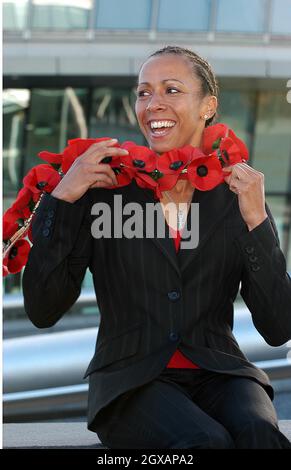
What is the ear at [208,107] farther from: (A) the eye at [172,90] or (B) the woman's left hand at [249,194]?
(B) the woman's left hand at [249,194]

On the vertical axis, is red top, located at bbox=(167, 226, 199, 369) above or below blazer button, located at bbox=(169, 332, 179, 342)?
below

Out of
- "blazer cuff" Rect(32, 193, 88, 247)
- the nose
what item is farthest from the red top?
the nose

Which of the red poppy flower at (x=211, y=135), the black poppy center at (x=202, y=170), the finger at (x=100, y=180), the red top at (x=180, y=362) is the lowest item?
the red top at (x=180, y=362)

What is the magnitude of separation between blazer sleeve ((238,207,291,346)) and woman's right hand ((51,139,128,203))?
0.47 m

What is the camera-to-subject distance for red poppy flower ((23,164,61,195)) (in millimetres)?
2873

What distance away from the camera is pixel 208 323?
2709mm

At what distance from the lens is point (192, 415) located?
242 centimetres

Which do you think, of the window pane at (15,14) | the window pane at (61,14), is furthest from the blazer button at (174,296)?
the window pane at (15,14)

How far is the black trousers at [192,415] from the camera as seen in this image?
2.37 meters

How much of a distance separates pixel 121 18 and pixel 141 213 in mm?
11099

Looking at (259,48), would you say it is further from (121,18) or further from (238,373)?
(238,373)

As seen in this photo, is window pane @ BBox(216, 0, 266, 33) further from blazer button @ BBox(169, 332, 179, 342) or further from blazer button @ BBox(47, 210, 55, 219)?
blazer button @ BBox(169, 332, 179, 342)

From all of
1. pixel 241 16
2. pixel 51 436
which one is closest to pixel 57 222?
pixel 51 436

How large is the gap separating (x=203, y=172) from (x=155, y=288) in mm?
406
